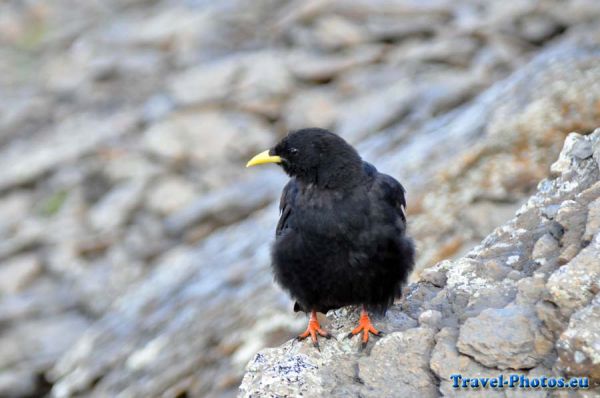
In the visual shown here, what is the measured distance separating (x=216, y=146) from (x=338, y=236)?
1181 centimetres

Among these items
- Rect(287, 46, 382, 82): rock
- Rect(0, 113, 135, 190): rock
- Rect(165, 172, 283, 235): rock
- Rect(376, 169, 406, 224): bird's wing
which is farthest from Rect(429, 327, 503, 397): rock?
Rect(0, 113, 135, 190): rock

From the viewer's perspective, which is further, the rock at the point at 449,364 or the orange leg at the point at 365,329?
the orange leg at the point at 365,329

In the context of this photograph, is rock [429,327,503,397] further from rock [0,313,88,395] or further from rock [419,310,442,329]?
rock [0,313,88,395]

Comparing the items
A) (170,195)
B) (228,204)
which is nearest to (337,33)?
(170,195)

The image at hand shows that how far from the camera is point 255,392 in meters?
5.27

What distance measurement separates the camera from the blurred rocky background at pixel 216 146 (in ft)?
31.4

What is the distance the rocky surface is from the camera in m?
4.76

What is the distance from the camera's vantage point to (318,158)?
639cm

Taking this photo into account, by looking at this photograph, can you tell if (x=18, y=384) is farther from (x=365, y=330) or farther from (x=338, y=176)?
(x=365, y=330)

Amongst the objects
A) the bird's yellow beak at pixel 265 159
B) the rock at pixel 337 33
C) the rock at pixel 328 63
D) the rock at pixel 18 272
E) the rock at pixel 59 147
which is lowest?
the bird's yellow beak at pixel 265 159

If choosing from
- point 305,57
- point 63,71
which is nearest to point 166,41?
point 63,71

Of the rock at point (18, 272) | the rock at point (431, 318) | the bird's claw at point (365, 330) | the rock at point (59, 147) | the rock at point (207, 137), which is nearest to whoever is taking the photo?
the rock at point (431, 318)

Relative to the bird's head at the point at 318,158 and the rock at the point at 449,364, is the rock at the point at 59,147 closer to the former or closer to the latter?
the bird's head at the point at 318,158

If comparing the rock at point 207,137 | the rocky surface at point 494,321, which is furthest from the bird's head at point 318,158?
the rock at point 207,137
